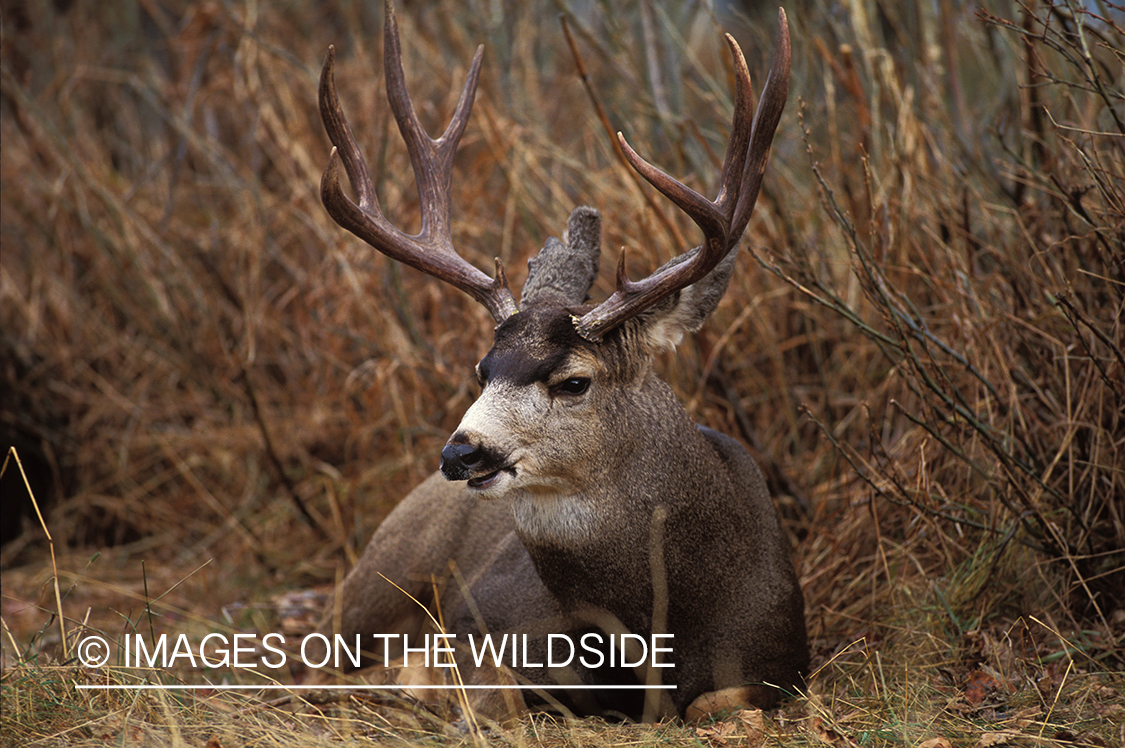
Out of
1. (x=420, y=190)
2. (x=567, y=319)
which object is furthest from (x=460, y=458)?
(x=420, y=190)

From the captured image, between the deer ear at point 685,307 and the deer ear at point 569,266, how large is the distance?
317 mm

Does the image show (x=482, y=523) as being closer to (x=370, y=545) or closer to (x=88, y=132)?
(x=370, y=545)

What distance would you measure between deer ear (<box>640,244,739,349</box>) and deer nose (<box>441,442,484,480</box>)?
0.80 metres

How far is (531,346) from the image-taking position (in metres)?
3.51

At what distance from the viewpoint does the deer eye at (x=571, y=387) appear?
347 centimetres

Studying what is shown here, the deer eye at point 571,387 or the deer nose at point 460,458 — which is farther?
the deer eye at point 571,387

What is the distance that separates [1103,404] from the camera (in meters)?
3.97

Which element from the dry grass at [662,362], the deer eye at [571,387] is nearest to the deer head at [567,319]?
the deer eye at [571,387]

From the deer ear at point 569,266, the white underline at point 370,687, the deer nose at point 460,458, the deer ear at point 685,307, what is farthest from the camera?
the deer ear at point 569,266

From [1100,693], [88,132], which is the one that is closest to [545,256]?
[1100,693]

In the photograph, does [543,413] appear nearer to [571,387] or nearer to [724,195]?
[571,387]

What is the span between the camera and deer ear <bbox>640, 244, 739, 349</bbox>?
3.70m

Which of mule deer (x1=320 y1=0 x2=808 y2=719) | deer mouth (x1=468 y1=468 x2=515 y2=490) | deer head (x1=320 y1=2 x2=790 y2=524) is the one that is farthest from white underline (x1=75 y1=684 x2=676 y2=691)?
deer head (x1=320 y1=2 x2=790 y2=524)

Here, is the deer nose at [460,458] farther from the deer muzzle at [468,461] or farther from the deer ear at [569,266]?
the deer ear at [569,266]
